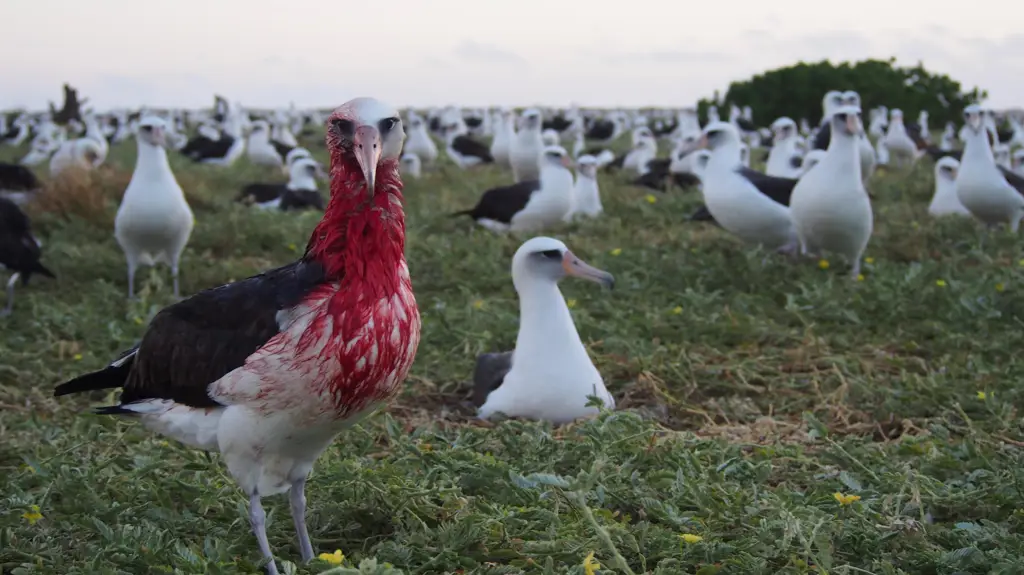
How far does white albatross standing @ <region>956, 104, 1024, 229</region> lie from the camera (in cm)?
1023

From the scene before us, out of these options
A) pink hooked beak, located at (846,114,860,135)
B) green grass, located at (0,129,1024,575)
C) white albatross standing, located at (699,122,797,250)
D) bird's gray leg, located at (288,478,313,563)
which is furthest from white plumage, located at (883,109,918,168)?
bird's gray leg, located at (288,478,313,563)

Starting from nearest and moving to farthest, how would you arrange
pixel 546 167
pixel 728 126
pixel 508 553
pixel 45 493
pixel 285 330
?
1. pixel 285 330
2. pixel 508 553
3. pixel 45 493
4. pixel 728 126
5. pixel 546 167

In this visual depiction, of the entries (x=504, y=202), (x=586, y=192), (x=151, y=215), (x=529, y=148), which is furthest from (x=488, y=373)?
(x=529, y=148)

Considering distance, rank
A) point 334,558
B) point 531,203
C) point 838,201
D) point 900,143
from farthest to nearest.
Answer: point 900,143 < point 531,203 < point 838,201 < point 334,558

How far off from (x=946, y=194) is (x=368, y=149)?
33.0 ft

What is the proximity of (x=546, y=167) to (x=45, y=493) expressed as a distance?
798 cm

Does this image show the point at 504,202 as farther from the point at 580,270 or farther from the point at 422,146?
the point at 422,146

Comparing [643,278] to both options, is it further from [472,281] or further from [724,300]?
[472,281]

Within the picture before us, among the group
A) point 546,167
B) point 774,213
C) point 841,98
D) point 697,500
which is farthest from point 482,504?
point 841,98

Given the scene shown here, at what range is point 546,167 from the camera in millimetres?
11227

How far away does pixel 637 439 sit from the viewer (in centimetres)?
414

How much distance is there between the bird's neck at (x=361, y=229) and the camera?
2979 millimetres

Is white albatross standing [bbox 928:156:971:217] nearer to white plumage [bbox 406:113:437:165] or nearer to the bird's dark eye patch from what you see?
the bird's dark eye patch

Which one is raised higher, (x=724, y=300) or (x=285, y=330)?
(x=285, y=330)
